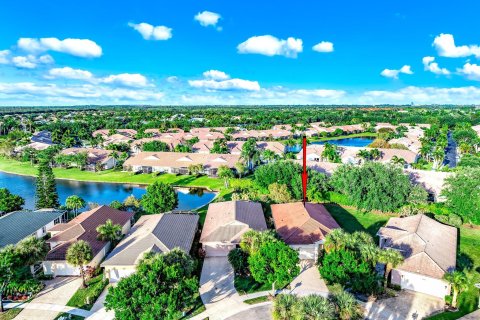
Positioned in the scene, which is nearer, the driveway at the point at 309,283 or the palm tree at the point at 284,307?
the palm tree at the point at 284,307

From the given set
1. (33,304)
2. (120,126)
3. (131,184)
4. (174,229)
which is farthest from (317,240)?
(120,126)

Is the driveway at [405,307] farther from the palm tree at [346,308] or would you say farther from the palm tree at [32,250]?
the palm tree at [32,250]

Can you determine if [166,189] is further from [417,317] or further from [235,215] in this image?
[417,317]

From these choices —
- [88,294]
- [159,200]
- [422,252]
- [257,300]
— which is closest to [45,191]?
[159,200]

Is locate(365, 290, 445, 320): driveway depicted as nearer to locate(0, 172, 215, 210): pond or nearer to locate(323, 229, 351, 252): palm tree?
locate(323, 229, 351, 252): palm tree

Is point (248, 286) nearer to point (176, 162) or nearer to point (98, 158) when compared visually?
point (176, 162)

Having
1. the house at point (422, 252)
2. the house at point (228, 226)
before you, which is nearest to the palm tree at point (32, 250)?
the house at point (228, 226)
